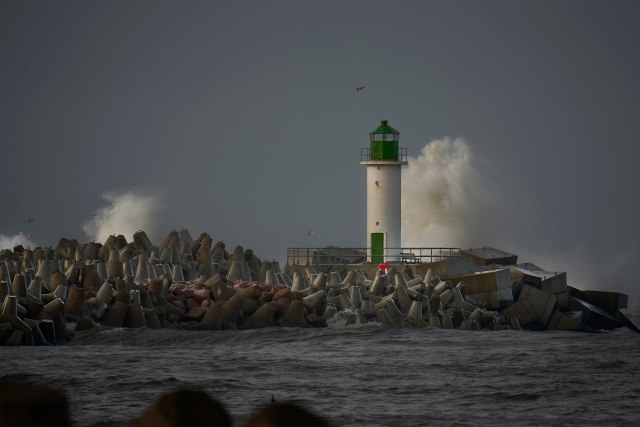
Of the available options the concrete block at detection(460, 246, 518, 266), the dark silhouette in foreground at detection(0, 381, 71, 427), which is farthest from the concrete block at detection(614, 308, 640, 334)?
the dark silhouette in foreground at detection(0, 381, 71, 427)

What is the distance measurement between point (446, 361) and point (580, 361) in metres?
2.03

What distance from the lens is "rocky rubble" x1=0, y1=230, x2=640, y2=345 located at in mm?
21609

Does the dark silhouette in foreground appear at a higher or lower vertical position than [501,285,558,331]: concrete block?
higher

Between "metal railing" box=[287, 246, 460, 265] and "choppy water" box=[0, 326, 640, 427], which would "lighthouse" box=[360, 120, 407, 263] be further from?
"choppy water" box=[0, 326, 640, 427]

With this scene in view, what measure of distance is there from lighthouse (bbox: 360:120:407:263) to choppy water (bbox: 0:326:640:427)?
735 cm

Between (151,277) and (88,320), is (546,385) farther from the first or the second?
(151,277)

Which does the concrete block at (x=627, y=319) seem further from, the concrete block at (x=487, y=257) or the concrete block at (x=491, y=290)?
the concrete block at (x=487, y=257)

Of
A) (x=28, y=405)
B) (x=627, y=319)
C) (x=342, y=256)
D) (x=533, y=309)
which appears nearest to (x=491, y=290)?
(x=533, y=309)

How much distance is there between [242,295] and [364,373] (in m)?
4.68

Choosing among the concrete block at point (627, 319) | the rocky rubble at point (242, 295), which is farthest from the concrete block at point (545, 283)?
the concrete block at point (627, 319)

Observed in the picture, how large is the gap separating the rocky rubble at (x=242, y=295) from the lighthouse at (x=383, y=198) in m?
1.99

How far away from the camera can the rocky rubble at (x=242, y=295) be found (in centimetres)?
2161

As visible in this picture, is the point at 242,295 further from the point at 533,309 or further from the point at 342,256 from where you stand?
the point at 342,256

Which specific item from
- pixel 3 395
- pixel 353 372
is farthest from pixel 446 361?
pixel 3 395
